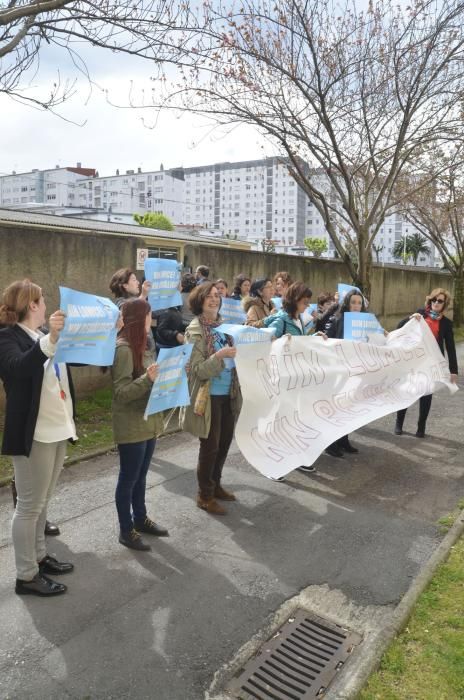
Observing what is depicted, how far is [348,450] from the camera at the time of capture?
6973 millimetres

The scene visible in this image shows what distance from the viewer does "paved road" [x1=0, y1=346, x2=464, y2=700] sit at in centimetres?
308

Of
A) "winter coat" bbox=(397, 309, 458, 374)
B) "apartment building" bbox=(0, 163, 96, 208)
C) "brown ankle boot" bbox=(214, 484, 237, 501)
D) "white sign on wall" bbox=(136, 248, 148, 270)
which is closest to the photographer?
"brown ankle boot" bbox=(214, 484, 237, 501)

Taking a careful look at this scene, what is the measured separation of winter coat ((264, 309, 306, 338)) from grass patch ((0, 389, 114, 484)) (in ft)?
8.04

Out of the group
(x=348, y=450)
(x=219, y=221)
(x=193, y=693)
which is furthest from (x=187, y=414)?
(x=219, y=221)

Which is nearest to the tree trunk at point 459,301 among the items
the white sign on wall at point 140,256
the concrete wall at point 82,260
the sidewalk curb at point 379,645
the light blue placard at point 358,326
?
the concrete wall at point 82,260

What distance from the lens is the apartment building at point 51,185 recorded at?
12006 cm

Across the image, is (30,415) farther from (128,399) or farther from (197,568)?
(197,568)

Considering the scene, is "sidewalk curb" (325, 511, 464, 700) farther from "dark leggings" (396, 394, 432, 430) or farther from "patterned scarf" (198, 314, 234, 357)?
"dark leggings" (396, 394, 432, 430)

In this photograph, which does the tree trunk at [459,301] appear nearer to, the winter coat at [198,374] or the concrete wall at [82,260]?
the concrete wall at [82,260]

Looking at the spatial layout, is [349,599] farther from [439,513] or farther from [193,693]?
[439,513]

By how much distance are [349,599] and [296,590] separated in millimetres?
358

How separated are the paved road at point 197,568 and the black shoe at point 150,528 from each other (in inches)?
3.3

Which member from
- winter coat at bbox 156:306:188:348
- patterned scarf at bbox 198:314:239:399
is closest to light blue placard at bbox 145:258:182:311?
winter coat at bbox 156:306:188:348

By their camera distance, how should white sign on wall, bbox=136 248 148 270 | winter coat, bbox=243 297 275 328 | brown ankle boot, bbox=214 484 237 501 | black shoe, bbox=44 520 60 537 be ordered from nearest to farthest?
black shoe, bbox=44 520 60 537 < brown ankle boot, bbox=214 484 237 501 < winter coat, bbox=243 297 275 328 < white sign on wall, bbox=136 248 148 270
